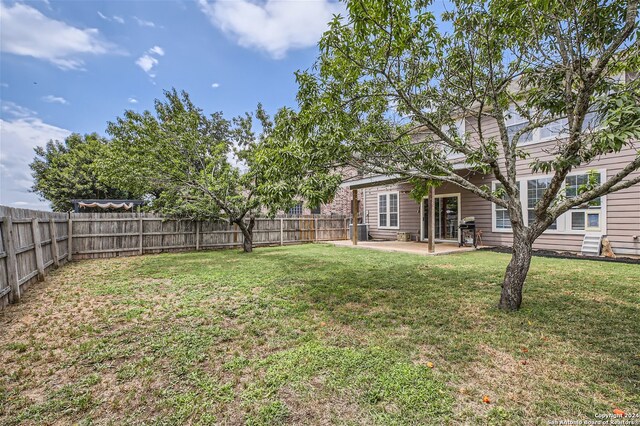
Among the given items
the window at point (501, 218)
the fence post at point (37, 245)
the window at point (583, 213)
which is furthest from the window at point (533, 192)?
the fence post at point (37, 245)

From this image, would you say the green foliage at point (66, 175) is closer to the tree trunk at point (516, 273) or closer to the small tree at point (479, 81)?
the small tree at point (479, 81)

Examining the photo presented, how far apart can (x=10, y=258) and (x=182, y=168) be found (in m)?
6.21

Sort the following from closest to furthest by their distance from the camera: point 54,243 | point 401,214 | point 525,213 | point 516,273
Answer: point 516,273 < point 54,243 < point 525,213 < point 401,214

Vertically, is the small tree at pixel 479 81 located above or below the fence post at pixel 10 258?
above

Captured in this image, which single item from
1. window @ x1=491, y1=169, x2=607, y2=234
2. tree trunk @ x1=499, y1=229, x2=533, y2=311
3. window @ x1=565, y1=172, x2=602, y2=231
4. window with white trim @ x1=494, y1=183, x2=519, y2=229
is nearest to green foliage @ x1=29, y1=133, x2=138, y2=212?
window with white trim @ x1=494, y1=183, x2=519, y2=229

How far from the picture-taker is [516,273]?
4.08 metres

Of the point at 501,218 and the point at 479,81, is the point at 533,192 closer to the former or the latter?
the point at 501,218

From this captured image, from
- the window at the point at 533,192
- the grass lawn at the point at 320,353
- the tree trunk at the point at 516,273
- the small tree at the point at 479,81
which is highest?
the small tree at the point at 479,81

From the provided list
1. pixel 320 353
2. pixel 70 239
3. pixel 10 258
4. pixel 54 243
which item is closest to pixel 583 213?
pixel 320 353

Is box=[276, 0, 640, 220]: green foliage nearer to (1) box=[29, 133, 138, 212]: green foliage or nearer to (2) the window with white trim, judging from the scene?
(2) the window with white trim

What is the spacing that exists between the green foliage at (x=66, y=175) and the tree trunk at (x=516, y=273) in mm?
21517

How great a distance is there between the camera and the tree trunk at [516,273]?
4004 millimetres

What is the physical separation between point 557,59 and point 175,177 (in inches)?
426

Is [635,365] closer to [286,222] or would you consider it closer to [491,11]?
[491,11]
